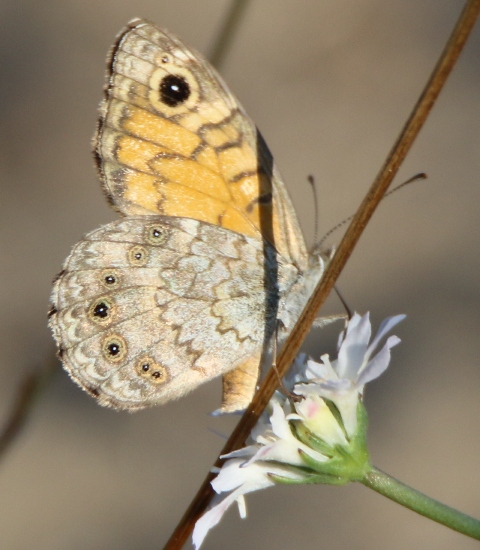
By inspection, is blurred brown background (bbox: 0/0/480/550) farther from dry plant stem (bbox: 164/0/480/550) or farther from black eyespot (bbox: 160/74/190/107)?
dry plant stem (bbox: 164/0/480/550)

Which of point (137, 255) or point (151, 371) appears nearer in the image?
point (151, 371)

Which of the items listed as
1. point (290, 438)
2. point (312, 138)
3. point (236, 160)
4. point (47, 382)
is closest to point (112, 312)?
A: point (47, 382)

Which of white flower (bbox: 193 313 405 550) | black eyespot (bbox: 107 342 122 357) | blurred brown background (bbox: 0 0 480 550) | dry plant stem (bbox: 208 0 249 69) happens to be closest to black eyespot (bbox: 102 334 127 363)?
black eyespot (bbox: 107 342 122 357)

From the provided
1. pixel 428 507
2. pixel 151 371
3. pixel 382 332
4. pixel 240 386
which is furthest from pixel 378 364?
pixel 151 371

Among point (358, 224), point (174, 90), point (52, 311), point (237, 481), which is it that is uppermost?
point (358, 224)

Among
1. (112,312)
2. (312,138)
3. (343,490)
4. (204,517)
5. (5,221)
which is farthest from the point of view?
(312,138)

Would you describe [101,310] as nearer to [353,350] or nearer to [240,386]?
[240,386]

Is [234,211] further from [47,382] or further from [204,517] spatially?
[204,517]
